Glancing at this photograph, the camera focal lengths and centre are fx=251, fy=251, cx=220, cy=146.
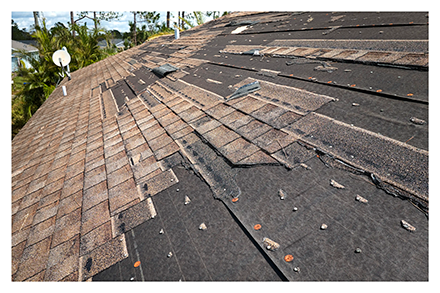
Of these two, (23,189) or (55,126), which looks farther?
(55,126)

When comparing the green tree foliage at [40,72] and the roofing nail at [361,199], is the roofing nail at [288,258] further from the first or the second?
the green tree foliage at [40,72]

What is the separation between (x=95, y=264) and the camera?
188cm

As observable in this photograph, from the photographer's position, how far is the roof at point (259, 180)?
155 cm

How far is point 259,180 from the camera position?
212 centimetres

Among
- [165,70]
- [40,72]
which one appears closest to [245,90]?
[165,70]

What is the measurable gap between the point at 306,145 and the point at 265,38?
478 centimetres

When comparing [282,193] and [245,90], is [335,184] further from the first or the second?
[245,90]

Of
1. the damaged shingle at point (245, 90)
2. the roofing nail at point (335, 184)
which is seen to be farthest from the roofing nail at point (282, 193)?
the damaged shingle at point (245, 90)

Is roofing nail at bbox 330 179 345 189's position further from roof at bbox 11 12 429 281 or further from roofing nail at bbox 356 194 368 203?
roofing nail at bbox 356 194 368 203

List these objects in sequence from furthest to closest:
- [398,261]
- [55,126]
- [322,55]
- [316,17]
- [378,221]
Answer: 1. [316,17]
2. [55,126]
3. [322,55]
4. [378,221]
5. [398,261]

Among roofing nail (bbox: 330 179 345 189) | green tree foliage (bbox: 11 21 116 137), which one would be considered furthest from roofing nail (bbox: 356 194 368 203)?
green tree foliage (bbox: 11 21 116 137)

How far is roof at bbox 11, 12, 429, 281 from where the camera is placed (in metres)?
1.55

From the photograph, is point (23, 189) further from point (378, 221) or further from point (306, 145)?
point (378, 221)

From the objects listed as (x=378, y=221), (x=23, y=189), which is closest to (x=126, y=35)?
(x=23, y=189)
